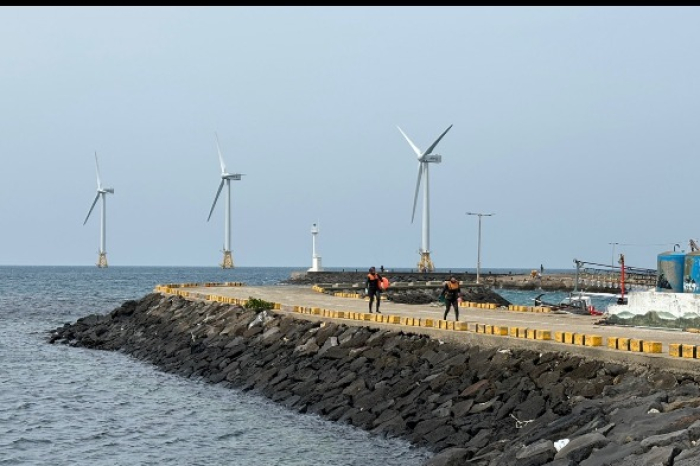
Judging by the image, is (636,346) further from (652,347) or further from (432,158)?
(432,158)

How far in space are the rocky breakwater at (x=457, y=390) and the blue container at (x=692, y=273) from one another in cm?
955

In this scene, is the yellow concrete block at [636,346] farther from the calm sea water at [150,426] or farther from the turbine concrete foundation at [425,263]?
the turbine concrete foundation at [425,263]

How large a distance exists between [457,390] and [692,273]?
40.3ft

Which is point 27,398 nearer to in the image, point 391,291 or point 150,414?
point 150,414

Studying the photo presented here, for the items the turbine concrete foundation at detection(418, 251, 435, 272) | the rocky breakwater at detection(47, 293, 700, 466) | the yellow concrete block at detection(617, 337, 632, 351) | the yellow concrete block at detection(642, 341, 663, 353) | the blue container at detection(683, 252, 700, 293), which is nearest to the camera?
the rocky breakwater at detection(47, 293, 700, 466)

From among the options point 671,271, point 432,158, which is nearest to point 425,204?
point 432,158

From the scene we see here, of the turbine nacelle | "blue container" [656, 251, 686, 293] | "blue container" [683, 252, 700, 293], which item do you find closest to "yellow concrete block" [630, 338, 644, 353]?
"blue container" [683, 252, 700, 293]

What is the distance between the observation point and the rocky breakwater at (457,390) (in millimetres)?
17328

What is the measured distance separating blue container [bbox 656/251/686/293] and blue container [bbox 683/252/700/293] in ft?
1.12

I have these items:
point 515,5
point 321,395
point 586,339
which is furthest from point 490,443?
point 515,5

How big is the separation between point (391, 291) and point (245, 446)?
46111 mm

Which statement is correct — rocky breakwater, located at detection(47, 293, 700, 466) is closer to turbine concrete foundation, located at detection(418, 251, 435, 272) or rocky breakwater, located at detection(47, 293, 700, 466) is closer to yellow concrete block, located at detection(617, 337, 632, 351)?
yellow concrete block, located at detection(617, 337, 632, 351)

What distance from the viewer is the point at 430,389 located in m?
26.9

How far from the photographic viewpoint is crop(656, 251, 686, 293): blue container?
3416 cm
